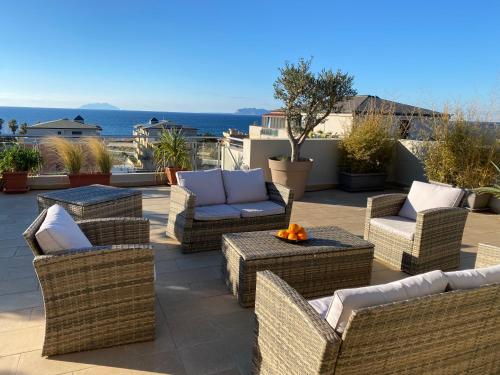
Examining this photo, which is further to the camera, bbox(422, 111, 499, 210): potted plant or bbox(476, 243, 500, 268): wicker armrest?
bbox(422, 111, 499, 210): potted plant

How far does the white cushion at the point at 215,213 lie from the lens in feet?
12.0

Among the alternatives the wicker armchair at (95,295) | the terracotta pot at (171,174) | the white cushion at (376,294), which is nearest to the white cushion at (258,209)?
the wicker armchair at (95,295)

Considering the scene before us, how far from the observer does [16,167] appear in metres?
6.00

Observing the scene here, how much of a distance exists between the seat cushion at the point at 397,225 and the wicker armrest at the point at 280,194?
91 centimetres

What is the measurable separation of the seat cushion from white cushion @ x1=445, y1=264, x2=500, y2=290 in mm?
1783

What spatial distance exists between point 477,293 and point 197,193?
297 cm

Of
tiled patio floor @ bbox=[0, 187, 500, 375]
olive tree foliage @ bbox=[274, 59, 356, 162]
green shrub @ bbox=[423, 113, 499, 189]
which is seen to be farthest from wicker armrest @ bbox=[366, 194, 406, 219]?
green shrub @ bbox=[423, 113, 499, 189]

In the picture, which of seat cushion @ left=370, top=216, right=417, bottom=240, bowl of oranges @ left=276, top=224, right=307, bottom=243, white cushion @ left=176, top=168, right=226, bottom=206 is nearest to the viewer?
bowl of oranges @ left=276, top=224, right=307, bottom=243

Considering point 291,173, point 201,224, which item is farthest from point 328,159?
point 201,224

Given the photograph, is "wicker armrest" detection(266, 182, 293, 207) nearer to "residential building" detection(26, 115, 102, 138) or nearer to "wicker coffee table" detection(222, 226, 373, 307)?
"wicker coffee table" detection(222, 226, 373, 307)

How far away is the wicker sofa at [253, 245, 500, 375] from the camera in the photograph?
132 cm

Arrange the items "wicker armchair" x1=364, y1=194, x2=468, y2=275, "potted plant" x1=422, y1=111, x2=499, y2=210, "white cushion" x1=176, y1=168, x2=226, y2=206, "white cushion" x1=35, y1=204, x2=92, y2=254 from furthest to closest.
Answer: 1. "potted plant" x1=422, y1=111, x2=499, y2=210
2. "white cushion" x1=176, y1=168, x2=226, y2=206
3. "wicker armchair" x1=364, y1=194, x2=468, y2=275
4. "white cushion" x1=35, y1=204, x2=92, y2=254

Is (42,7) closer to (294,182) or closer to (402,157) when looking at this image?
(294,182)

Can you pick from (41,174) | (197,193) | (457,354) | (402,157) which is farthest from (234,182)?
(402,157)
